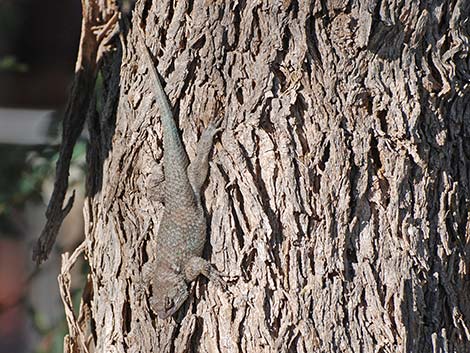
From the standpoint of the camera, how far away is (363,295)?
6.77ft

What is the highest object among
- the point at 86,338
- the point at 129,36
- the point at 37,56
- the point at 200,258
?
the point at 37,56

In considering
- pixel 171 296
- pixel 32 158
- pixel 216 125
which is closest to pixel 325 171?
Answer: pixel 216 125

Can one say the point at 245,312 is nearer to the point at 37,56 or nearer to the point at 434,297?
the point at 434,297

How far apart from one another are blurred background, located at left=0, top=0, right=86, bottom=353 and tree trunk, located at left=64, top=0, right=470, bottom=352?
1.59 metres

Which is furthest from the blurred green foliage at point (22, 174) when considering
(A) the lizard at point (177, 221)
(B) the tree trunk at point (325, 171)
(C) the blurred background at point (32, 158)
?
(B) the tree trunk at point (325, 171)

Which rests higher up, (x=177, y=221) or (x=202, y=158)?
(x=202, y=158)

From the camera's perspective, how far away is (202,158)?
6.92ft

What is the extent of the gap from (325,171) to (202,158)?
28cm

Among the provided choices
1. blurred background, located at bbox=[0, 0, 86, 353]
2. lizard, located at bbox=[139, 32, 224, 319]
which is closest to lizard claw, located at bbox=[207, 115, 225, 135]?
lizard, located at bbox=[139, 32, 224, 319]

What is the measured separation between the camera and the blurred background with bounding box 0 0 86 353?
387 cm

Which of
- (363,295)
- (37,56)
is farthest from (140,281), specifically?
(37,56)

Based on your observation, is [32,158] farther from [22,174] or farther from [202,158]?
[202,158]

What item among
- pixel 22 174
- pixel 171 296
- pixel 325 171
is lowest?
pixel 171 296

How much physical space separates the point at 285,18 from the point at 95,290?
834 mm
